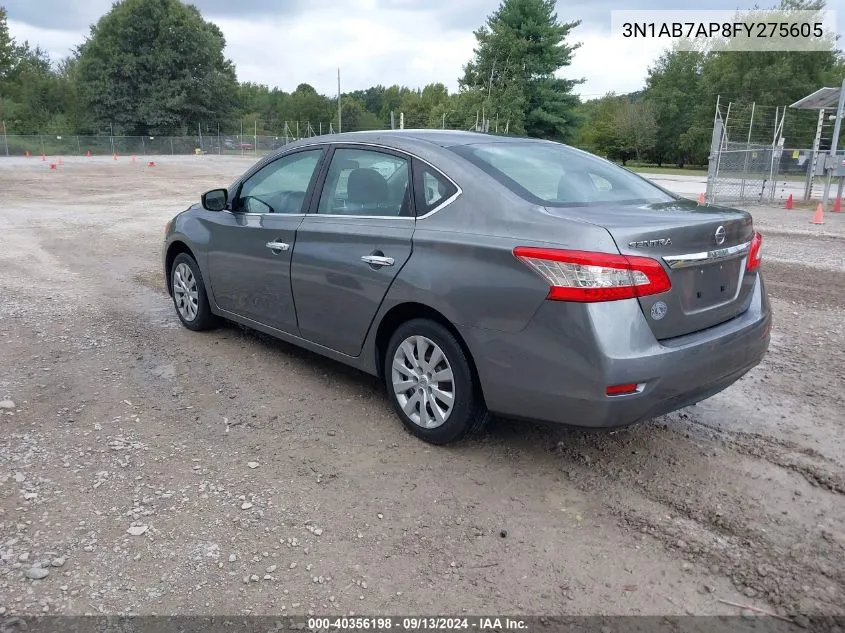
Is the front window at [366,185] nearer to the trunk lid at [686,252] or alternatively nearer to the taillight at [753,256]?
the trunk lid at [686,252]

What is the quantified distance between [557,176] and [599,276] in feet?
3.58

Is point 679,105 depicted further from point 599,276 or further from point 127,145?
point 599,276

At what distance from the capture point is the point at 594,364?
306 centimetres

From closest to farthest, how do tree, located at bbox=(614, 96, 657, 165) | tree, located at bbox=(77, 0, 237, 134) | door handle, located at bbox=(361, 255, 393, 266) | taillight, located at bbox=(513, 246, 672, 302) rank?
taillight, located at bbox=(513, 246, 672, 302), door handle, located at bbox=(361, 255, 393, 266), tree, located at bbox=(614, 96, 657, 165), tree, located at bbox=(77, 0, 237, 134)

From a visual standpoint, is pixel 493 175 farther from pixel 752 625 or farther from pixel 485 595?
pixel 752 625

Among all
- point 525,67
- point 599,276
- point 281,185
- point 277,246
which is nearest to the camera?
point 599,276

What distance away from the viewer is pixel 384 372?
13.6 ft

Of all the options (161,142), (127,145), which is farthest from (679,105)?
(127,145)

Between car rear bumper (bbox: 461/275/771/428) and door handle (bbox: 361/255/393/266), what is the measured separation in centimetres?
67

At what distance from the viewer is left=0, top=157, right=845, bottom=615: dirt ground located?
2697 millimetres

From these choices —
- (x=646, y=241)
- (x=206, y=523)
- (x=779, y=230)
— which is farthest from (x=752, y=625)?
(x=779, y=230)

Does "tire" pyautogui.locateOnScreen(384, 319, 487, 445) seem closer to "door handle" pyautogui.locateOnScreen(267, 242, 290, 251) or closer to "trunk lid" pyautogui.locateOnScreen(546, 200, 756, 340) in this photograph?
"trunk lid" pyautogui.locateOnScreen(546, 200, 756, 340)

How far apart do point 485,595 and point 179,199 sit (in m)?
18.1

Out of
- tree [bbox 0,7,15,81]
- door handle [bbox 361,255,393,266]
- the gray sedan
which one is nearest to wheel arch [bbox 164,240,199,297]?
the gray sedan
